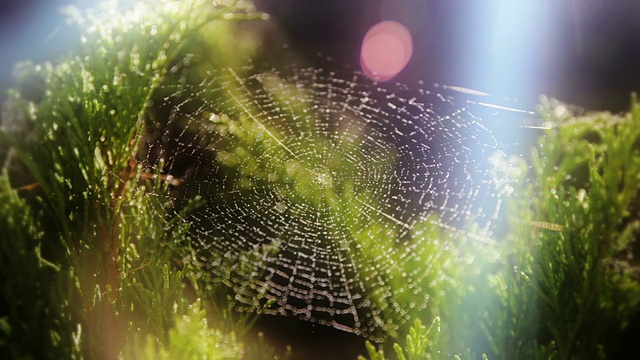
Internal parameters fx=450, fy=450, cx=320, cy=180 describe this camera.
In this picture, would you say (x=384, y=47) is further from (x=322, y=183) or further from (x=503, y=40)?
(x=322, y=183)

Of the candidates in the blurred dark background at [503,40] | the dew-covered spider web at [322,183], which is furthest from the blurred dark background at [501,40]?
the dew-covered spider web at [322,183]

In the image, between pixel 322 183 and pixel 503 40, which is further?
pixel 503 40

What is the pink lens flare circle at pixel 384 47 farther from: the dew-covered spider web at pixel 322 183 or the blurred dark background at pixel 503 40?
the dew-covered spider web at pixel 322 183

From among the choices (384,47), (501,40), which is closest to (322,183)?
(384,47)

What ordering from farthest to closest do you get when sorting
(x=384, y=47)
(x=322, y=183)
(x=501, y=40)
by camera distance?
(x=384, y=47) → (x=501, y=40) → (x=322, y=183)

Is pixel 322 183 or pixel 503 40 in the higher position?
pixel 503 40

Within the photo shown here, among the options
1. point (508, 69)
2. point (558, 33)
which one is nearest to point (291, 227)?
point (508, 69)

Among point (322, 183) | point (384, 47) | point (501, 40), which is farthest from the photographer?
point (384, 47)

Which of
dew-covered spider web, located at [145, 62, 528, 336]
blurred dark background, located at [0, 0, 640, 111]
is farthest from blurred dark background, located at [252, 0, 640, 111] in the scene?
dew-covered spider web, located at [145, 62, 528, 336]
